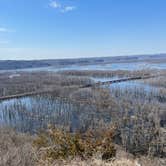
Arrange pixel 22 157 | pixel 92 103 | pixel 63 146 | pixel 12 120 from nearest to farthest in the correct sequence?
pixel 22 157 < pixel 63 146 < pixel 12 120 < pixel 92 103

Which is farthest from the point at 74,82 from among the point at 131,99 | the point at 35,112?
the point at 35,112

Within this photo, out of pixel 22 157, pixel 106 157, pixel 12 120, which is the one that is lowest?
pixel 12 120

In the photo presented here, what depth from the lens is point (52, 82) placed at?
8588cm

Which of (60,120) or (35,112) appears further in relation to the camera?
(35,112)

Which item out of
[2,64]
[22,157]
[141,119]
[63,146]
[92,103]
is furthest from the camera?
[2,64]

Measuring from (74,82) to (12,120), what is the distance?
44569 mm

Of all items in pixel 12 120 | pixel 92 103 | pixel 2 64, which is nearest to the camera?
pixel 12 120

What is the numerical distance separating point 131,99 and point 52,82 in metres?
40.5

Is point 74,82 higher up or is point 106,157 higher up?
point 106,157

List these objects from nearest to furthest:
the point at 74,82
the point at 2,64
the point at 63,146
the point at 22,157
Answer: the point at 22,157 → the point at 63,146 → the point at 74,82 → the point at 2,64

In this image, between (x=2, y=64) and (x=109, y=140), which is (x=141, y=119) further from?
(x=2, y=64)

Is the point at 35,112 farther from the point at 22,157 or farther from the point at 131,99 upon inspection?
the point at 22,157

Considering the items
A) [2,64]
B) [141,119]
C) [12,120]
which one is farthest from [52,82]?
[2,64]

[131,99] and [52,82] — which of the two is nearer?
[131,99]
